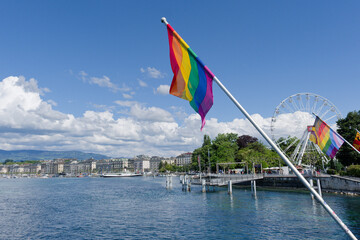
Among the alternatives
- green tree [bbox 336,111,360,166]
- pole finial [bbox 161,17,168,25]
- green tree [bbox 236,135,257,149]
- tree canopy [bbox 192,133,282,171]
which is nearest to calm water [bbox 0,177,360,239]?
pole finial [bbox 161,17,168,25]

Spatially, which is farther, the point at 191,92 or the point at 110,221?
the point at 110,221

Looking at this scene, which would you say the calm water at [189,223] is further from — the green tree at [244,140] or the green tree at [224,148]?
the green tree at [244,140]

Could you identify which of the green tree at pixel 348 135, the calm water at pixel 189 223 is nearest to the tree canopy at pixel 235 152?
the green tree at pixel 348 135

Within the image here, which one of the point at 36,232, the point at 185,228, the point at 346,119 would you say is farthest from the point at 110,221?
the point at 346,119

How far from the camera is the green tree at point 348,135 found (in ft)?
201

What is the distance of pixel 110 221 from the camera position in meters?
31.5

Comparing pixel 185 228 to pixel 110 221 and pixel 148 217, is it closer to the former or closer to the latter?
pixel 148 217

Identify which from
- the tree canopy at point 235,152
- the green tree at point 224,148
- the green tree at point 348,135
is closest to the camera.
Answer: the green tree at point 348,135

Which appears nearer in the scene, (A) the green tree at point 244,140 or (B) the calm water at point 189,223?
(B) the calm water at point 189,223

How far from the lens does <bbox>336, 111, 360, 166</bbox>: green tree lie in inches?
2406

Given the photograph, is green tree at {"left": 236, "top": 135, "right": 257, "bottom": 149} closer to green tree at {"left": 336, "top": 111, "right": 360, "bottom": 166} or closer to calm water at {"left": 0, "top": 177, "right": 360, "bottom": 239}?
green tree at {"left": 336, "top": 111, "right": 360, "bottom": 166}

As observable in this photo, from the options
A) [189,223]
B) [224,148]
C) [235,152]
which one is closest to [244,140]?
[235,152]

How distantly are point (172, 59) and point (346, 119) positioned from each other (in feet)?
235

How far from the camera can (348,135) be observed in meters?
65.2
